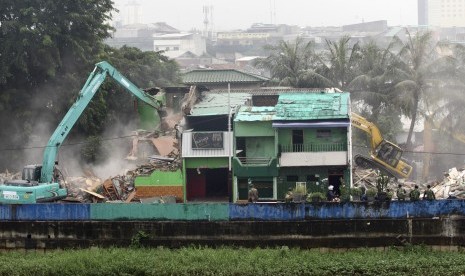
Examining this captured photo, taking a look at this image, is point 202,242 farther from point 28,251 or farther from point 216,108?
point 216,108

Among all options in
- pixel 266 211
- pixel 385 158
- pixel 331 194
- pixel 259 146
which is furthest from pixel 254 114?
pixel 266 211

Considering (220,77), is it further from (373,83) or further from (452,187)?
(452,187)

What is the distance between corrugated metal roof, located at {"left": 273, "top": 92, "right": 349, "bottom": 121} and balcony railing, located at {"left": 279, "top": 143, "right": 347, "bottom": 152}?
5.20 ft

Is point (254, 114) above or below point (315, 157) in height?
above

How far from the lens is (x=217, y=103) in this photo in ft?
159

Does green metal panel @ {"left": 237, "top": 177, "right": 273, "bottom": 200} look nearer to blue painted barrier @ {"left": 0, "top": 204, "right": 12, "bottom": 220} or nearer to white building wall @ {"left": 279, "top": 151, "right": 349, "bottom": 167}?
white building wall @ {"left": 279, "top": 151, "right": 349, "bottom": 167}

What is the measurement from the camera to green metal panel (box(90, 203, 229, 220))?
35.4 metres

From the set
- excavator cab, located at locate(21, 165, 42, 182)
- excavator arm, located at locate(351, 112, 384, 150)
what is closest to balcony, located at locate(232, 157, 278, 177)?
excavator arm, located at locate(351, 112, 384, 150)

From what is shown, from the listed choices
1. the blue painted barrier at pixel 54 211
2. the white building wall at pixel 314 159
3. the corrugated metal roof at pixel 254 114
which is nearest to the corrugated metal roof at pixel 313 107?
the corrugated metal roof at pixel 254 114

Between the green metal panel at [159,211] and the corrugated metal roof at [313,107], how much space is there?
784 cm

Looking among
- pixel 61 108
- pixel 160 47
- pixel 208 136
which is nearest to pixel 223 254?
pixel 208 136

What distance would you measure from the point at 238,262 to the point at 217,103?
17.7m

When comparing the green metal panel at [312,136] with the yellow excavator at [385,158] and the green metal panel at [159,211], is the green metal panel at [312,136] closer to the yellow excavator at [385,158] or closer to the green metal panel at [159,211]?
the yellow excavator at [385,158]

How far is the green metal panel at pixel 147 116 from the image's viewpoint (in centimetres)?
4931
